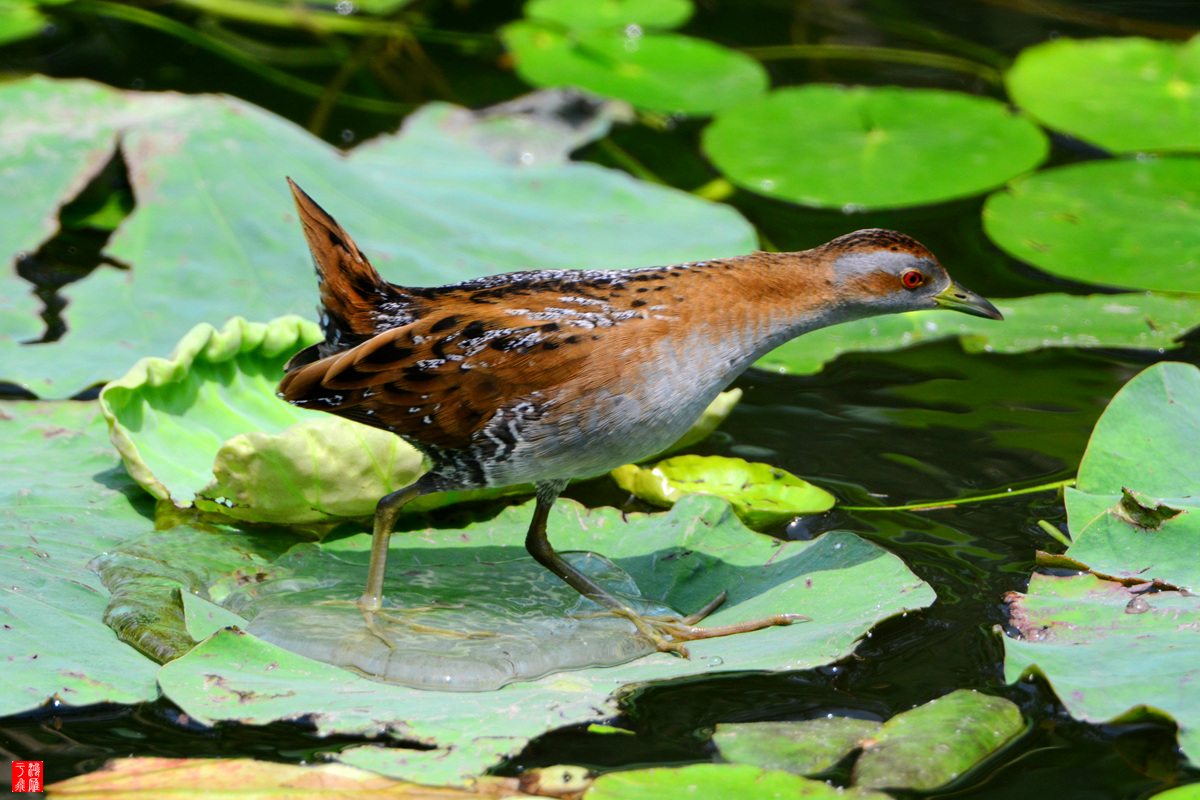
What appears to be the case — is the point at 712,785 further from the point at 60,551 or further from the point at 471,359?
the point at 60,551

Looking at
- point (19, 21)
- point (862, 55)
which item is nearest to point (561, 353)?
point (862, 55)

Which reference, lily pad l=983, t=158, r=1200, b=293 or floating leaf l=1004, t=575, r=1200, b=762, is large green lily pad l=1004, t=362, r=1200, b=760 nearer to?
floating leaf l=1004, t=575, r=1200, b=762

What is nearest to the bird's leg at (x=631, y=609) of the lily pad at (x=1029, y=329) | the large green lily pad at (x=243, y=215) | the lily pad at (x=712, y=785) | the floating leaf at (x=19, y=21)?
the lily pad at (x=712, y=785)

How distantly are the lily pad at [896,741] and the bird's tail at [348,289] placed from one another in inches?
63.1

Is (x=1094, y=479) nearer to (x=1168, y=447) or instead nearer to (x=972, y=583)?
(x=1168, y=447)

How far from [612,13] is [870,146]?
8.03 feet

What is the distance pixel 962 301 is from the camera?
149 inches

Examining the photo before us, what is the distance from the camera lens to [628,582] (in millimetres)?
3689

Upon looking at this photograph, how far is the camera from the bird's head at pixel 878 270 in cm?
358

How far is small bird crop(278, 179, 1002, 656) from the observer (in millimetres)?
3299

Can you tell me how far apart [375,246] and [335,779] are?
2974 millimetres

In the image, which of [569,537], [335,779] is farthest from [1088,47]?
[335,779]

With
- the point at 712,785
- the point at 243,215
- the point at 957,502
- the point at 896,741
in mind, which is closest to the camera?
the point at 712,785

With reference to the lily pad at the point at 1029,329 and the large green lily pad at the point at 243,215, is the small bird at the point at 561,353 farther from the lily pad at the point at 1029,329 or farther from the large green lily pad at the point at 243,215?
the large green lily pad at the point at 243,215
